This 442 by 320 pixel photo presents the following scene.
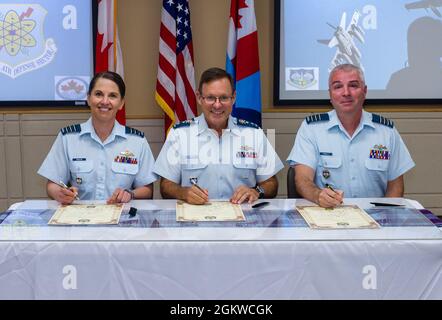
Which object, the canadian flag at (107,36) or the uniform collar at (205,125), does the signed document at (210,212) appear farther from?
the canadian flag at (107,36)

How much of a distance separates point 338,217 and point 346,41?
2369 mm

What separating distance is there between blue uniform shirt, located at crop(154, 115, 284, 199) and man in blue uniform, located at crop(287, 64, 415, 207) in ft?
0.63

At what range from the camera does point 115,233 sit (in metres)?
1.59

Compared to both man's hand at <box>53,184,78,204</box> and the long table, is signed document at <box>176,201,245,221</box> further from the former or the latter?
man's hand at <box>53,184,78,204</box>

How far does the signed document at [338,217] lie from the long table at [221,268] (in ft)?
0.44

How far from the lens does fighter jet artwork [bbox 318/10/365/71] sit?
3.80 meters

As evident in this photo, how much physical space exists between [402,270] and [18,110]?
10.4 ft

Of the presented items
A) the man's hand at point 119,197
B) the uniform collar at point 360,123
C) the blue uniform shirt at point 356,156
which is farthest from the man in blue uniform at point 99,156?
the uniform collar at point 360,123

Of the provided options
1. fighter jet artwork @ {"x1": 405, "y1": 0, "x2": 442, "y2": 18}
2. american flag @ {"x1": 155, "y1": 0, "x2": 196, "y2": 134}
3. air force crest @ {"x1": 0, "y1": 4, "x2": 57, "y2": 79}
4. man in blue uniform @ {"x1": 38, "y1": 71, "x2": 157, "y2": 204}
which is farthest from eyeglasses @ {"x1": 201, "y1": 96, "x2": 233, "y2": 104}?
fighter jet artwork @ {"x1": 405, "y1": 0, "x2": 442, "y2": 18}

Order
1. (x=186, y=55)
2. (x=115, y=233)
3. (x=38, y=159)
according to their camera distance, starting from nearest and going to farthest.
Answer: (x=115, y=233) → (x=186, y=55) → (x=38, y=159)

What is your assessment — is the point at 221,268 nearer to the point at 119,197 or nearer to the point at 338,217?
the point at 338,217

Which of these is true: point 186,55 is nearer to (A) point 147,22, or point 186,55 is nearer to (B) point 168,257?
(A) point 147,22

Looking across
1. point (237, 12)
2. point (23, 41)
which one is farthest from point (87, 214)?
point (23, 41)
